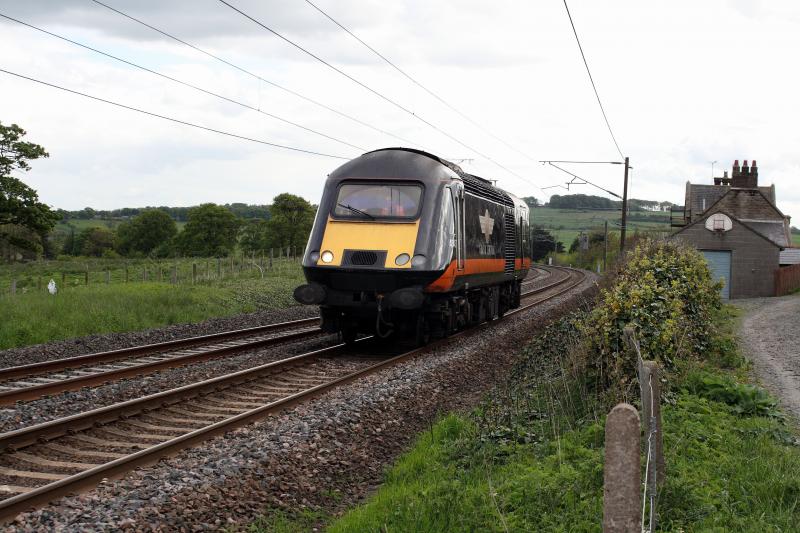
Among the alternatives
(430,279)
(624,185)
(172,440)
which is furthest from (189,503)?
(624,185)

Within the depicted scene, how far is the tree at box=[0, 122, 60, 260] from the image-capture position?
40812mm

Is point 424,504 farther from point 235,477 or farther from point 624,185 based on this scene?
point 624,185

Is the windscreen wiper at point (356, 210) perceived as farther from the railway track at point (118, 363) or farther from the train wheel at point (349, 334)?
the railway track at point (118, 363)

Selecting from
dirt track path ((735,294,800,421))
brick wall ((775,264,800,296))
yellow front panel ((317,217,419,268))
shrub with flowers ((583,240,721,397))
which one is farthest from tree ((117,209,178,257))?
shrub with flowers ((583,240,721,397))

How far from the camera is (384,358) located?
1441cm

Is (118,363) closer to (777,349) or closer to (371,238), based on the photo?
(371,238)

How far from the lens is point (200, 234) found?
94250 millimetres

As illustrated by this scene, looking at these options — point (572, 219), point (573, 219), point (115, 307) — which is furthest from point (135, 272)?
point (572, 219)

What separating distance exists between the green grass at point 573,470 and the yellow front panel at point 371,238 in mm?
4937

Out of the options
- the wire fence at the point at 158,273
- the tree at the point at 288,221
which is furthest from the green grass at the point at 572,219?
the wire fence at the point at 158,273

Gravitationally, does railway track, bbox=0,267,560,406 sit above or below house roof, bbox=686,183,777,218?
below

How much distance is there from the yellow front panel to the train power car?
0.02 metres

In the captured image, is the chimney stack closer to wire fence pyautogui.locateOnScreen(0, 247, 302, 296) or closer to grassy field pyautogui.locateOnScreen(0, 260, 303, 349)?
wire fence pyautogui.locateOnScreen(0, 247, 302, 296)

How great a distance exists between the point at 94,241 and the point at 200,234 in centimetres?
1965
